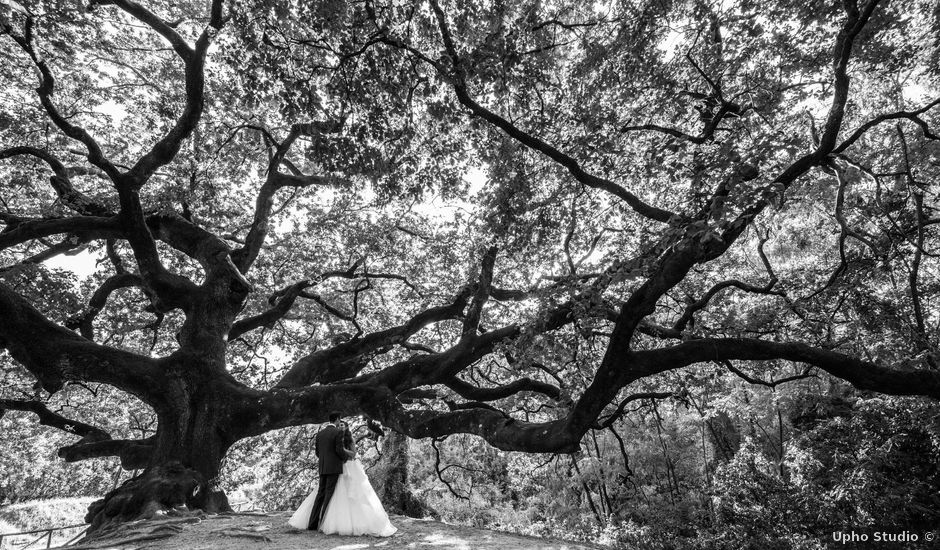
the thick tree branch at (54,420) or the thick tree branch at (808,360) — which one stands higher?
the thick tree branch at (808,360)

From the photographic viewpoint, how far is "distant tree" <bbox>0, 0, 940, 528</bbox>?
17.2ft

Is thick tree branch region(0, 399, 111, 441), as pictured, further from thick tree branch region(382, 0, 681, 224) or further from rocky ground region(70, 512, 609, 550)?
thick tree branch region(382, 0, 681, 224)

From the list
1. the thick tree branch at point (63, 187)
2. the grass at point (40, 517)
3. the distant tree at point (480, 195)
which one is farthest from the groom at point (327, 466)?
the grass at point (40, 517)

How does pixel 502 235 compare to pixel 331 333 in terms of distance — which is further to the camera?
pixel 331 333

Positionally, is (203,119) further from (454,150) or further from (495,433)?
(495,433)

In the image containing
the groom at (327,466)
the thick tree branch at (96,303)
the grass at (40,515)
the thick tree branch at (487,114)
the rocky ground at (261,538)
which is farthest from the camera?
the grass at (40,515)

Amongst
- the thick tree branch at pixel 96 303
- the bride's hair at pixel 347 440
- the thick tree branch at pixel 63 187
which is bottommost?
the bride's hair at pixel 347 440

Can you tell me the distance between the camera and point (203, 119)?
9.15 meters

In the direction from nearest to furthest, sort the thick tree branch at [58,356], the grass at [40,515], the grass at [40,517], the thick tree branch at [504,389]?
the thick tree branch at [58,356]
the thick tree branch at [504,389]
the grass at [40,517]
the grass at [40,515]

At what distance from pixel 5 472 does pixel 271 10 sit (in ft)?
141

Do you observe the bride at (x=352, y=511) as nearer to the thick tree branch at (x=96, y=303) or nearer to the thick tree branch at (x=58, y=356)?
the thick tree branch at (x=58, y=356)

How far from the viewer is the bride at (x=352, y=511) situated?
5.22m

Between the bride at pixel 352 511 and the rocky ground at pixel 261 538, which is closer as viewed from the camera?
the rocky ground at pixel 261 538

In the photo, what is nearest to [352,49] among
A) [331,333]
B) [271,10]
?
[271,10]
